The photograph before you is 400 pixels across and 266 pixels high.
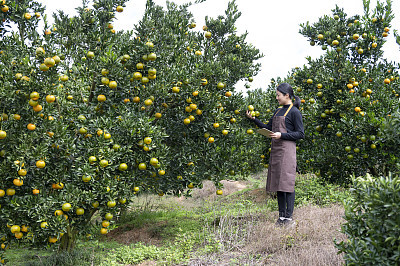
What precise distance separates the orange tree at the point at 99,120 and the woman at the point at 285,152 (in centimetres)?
61

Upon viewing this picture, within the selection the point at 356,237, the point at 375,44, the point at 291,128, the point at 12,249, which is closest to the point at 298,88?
the point at 375,44

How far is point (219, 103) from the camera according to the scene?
4930mm

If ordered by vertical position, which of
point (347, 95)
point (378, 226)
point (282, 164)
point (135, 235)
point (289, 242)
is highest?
point (347, 95)

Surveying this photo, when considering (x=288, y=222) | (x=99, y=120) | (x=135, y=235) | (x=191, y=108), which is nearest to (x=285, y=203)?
(x=288, y=222)

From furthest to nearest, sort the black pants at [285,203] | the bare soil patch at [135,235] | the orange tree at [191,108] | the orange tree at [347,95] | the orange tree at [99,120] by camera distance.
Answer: the orange tree at [347,95], the bare soil patch at [135,235], the black pants at [285,203], the orange tree at [191,108], the orange tree at [99,120]

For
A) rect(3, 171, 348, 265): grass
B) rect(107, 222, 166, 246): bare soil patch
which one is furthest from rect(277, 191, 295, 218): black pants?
rect(107, 222, 166, 246): bare soil patch

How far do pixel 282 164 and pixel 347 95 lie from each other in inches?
91.5

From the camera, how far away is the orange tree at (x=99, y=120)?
3.70m

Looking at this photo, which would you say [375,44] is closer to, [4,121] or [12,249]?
[4,121]

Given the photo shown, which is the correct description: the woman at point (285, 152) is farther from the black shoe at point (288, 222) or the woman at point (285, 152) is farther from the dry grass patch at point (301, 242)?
the dry grass patch at point (301, 242)

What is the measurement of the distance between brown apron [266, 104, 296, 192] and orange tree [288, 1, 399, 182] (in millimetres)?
1700

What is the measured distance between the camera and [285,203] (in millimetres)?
4926

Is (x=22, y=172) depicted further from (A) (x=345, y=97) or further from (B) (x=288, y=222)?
(A) (x=345, y=97)

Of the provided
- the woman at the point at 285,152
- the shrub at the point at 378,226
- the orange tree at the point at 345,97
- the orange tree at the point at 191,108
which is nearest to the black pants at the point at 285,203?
the woman at the point at 285,152
